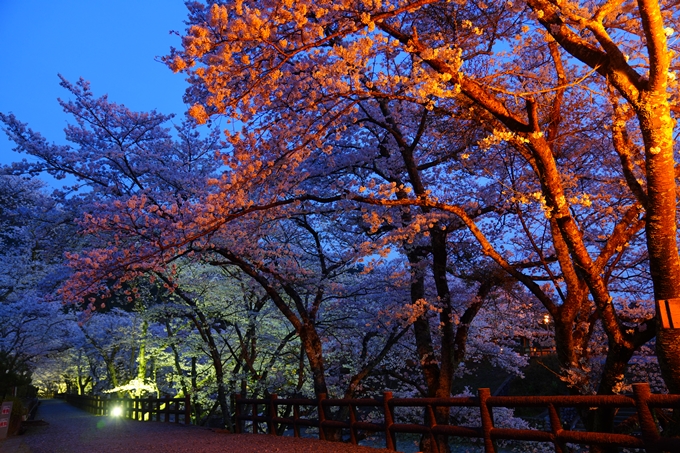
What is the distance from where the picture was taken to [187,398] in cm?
1520

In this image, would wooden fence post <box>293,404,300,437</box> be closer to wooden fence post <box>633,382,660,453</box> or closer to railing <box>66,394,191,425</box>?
wooden fence post <box>633,382,660,453</box>

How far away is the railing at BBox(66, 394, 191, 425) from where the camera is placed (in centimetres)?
1561

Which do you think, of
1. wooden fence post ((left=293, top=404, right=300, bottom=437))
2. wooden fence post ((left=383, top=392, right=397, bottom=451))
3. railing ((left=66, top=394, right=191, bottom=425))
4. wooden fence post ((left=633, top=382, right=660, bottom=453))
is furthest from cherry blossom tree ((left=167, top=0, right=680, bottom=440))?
railing ((left=66, top=394, right=191, bottom=425))

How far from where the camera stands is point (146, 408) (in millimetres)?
18734

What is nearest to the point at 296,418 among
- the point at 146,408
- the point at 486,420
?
the point at 486,420

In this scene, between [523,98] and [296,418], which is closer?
[523,98]

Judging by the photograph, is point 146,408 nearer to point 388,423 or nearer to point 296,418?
point 296,418

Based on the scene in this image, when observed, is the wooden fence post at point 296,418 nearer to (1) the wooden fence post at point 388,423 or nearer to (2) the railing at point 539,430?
(2) the railing at point 539,430

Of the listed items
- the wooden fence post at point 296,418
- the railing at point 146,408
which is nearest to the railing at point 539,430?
the wooden fence post at point 296,418

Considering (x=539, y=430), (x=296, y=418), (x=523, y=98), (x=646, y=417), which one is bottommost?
(x=296, y=418)

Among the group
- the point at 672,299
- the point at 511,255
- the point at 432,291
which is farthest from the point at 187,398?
the point at 672,299

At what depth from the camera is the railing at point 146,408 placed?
15613mm

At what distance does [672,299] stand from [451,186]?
8.17 m

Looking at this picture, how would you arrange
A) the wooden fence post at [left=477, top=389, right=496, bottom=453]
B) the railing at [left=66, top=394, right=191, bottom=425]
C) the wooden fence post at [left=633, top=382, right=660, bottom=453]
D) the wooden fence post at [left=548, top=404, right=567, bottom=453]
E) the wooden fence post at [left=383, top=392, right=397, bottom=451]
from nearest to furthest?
the wooden fence post at [left=633, top=382, right=660, bottom=453], the wooden fence post at [left=548, top=404, right=567, bottom=453], the wooden fence post at [left=477, top=389, right=496, bottom=453], the wooden fence post at [left=383, top=392, right=397, bottom=451], the railing at [left=66, top=394, right=191, bottom=425]
